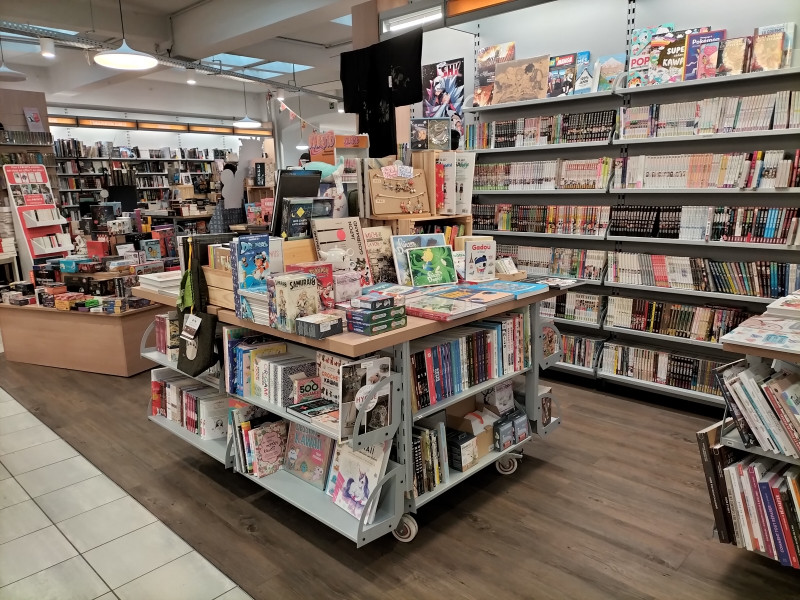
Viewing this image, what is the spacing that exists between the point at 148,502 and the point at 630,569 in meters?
2.34

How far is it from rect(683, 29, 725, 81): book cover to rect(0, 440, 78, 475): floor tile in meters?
4.60

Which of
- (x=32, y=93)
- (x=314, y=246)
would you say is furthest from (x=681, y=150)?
(x=32, y=93)

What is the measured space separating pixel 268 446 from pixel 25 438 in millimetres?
2113

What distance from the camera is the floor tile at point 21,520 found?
265 centimetres

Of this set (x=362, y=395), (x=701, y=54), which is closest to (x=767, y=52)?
(x=701, y=54)

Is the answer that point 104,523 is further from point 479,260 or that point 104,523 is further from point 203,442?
point 479,260

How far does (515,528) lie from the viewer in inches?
102

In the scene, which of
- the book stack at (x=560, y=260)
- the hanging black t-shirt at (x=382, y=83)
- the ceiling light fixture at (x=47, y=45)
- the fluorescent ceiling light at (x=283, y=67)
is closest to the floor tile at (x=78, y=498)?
the hanging black t-shirt at (x=382, y=83)

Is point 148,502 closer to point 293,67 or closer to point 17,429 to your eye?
point 17,429

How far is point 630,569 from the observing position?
2.28 m

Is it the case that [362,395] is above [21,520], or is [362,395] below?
above

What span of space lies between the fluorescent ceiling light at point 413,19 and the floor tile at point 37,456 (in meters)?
4.25

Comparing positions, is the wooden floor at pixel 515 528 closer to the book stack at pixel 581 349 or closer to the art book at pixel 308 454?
the art book at pixel 308 454

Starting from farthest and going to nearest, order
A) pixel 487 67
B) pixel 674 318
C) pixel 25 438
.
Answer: pixel 487 67 → pixel 674 318 → pixel 25 438
